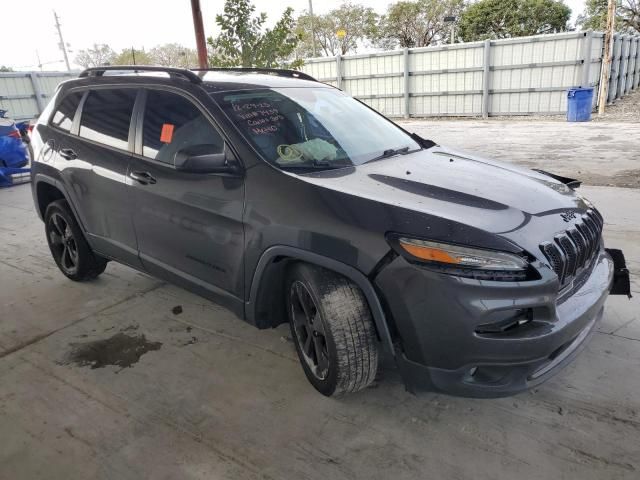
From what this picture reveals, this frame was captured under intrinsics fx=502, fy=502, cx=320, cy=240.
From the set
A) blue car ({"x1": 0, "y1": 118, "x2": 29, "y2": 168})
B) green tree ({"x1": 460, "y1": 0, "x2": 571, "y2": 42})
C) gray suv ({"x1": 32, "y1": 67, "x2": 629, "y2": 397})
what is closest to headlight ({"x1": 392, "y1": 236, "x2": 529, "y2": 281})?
gray suv ({"x1": 32, "y1": 67, "x2": 629, "y2": 397})

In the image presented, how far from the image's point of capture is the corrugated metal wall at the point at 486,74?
1539 cm

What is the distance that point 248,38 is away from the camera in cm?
686

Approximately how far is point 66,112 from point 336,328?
9.84 feet

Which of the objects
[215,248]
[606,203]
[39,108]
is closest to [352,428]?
[215,248]

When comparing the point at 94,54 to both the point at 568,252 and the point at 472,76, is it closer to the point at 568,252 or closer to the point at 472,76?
the point at 472,76

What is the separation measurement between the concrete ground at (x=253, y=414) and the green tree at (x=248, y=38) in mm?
4447

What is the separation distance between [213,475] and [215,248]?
1.17 metres

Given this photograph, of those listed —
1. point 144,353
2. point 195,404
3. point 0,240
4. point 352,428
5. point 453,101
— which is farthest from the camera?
point 453,101

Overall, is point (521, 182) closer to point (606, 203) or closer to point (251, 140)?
point (251, 140)

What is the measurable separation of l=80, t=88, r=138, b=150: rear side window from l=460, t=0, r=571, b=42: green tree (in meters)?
29.0

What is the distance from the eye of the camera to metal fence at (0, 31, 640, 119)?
15445 mm

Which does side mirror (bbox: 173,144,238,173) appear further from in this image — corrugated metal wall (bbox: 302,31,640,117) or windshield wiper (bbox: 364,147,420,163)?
corrugated metal wall (bbox: 302,31,640,117)

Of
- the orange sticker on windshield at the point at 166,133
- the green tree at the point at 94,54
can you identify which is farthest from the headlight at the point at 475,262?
the green tree at the point at 94,54

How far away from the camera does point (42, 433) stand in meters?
2.47
